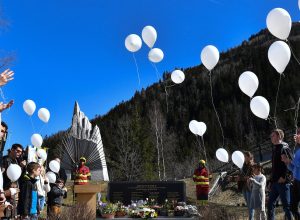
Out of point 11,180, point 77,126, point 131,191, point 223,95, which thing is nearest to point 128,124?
point 77,126

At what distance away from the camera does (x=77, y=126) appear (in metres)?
34.5

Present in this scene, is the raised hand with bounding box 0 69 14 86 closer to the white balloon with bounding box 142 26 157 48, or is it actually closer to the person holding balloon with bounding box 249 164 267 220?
the person holding balloon with bounding box 249 164 267 220

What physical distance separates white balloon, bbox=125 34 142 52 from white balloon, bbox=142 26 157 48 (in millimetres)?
219

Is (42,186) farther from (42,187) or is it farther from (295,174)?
(295,174)

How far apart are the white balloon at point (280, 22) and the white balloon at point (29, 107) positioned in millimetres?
7200

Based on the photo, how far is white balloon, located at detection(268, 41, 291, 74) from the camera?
7991 millimetres

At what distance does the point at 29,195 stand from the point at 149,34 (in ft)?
23.8

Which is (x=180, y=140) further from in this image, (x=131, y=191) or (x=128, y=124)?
(x=131, y=191)

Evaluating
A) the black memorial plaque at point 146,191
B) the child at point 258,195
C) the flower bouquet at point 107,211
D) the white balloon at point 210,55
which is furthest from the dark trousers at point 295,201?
the black memorial plaque at point 146,191

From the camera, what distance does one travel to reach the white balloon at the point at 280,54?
799cm

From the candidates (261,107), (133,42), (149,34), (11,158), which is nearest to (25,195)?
(11,158)

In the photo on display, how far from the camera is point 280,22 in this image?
8078 millimetres

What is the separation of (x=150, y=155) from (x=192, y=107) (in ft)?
97.6

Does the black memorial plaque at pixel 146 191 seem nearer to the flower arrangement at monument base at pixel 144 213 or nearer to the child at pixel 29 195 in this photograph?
the flower arrangement at monument base at pixel 144 213
